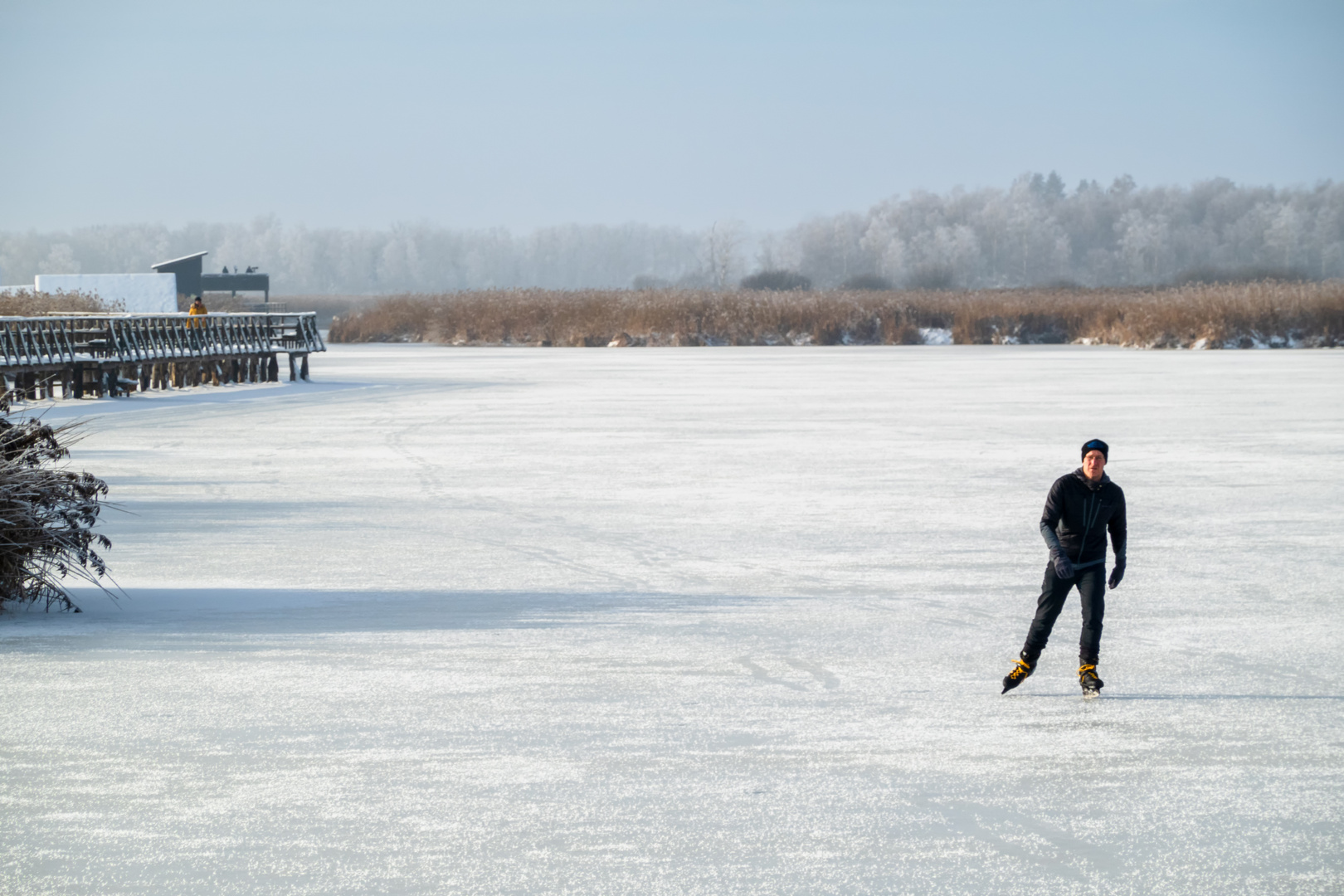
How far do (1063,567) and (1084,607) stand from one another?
236mm

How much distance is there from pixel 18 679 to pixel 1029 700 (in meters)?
4.63

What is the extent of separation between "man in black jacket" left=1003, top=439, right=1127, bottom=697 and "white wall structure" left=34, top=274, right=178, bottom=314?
4557cm

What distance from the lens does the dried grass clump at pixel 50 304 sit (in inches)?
1423

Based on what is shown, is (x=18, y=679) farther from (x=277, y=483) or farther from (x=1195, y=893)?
(x=277, y=483)

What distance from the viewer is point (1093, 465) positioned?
5.89m

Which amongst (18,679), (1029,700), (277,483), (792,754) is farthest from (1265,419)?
(18,679)

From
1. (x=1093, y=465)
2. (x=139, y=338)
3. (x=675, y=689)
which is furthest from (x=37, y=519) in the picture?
(x=139, y=338)

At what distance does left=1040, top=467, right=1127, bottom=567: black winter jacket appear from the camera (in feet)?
19.8

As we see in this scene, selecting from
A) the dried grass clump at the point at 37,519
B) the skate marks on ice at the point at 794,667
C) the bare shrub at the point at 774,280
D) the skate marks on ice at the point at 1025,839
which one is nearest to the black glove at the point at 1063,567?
the skate marks on ice at the point at 794,667

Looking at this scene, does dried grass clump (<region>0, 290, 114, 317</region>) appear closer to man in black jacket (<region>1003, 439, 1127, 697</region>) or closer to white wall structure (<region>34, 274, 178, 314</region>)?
white wall structure (<region>34, 274, 178, 314</region>)

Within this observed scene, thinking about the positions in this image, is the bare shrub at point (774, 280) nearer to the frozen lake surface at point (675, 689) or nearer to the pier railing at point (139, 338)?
the pier railing at point (139, 338)

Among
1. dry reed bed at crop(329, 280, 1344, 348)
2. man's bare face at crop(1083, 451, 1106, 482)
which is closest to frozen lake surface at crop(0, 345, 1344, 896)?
man's bare face at crop(1083, 451, 1106, 482)

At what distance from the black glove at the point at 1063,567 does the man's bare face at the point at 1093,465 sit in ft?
1.18

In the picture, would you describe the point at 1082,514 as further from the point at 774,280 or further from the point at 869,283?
the point at 869,283
